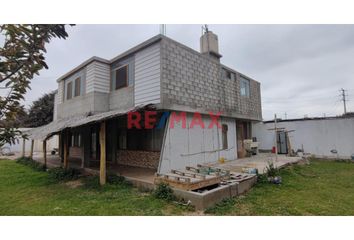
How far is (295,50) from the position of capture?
1219 centimetres

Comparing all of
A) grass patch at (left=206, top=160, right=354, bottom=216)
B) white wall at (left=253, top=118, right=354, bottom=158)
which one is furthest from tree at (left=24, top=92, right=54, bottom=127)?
grass patch at (left=206, top=160, right=354, bottom=216)

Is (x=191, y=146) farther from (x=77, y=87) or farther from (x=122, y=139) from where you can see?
(x=77, y=87)

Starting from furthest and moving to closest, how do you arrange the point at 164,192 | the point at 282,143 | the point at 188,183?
the point at 282,143, the point at 164,192, the point at 188,183

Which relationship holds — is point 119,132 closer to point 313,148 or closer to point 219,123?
point 219,123

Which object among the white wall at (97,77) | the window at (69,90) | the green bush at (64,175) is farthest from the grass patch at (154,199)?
the window at (69,90)

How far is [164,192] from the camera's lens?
230 inches

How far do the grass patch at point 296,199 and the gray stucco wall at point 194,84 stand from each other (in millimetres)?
4270

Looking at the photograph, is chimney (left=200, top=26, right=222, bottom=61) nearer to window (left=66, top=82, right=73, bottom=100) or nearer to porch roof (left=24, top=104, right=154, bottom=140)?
porch roof (left=24, top=104, right=154, bottom=140)

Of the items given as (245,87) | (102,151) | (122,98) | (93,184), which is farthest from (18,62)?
(245,87)

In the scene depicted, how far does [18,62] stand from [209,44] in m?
10.9

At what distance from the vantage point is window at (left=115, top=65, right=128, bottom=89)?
995 cm

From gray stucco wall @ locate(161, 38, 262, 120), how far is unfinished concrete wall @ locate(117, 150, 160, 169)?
2.79 metres

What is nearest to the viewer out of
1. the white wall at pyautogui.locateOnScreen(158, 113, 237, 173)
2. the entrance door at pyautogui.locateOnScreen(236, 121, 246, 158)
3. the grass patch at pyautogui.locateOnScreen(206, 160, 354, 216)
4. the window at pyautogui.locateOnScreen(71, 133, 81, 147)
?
the grass patch at pyautogui.locateOnScreen(206, 160, 354, 216)

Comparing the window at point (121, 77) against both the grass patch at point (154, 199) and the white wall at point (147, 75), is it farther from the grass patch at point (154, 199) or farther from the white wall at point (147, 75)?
the grass patch at point (154, 199)
